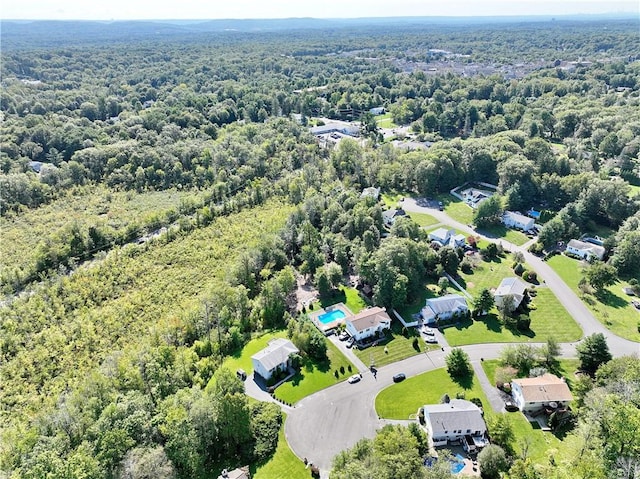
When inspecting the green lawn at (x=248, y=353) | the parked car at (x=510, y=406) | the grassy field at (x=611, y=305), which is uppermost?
the parked car at (x=510, y=406)

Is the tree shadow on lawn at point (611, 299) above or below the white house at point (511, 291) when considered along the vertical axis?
below

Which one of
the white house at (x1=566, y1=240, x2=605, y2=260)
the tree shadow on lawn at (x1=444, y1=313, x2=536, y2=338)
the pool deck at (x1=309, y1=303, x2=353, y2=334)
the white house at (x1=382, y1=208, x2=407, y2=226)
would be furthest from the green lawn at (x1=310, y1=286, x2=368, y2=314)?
the white house at (x1=566, y1=240, x2=605, y2=260)

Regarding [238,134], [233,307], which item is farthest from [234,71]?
[233,307]

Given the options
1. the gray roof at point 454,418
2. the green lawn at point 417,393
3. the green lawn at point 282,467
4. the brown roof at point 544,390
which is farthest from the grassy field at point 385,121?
the green lawn at point 282,467

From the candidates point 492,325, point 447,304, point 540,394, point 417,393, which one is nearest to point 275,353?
point 417,393

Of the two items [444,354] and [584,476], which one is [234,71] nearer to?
[444,354]

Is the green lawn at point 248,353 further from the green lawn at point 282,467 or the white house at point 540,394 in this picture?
the white house at point 540,394
